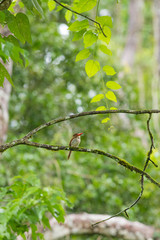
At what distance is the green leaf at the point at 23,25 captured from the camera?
39.0 inches

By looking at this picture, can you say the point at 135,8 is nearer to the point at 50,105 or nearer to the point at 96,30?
the point at 50,105

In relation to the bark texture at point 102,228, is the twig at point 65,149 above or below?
above

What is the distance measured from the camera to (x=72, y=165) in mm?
4711

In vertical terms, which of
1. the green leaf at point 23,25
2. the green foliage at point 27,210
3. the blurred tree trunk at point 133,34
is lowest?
the green foliage at point 27,210

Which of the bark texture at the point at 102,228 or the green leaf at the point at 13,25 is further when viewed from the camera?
the bark texture at the point at 102,228

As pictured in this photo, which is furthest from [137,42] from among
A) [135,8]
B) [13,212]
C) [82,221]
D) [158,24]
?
[13,212]

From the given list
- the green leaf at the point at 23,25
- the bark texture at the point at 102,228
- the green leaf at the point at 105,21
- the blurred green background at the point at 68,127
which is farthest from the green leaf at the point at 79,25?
the blurred green background at the point at 68,127

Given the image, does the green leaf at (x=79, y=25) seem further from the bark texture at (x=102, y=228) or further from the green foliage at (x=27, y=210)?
the bark texture at (x=102, y=228)

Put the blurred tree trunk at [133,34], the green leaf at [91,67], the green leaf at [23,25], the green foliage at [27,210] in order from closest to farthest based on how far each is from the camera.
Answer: the green leaf at [23,25]
the green leaf at [91,67]
the green foliage at [27,210]
the blurred tree trunk at [133,34]

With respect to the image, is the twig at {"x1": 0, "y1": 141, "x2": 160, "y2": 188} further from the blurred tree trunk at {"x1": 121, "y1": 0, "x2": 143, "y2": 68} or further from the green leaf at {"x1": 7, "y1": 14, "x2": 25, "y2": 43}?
the blurred tree trunk at {"x1": 121, "y1": 0, "x2": 143, "y2": 68}

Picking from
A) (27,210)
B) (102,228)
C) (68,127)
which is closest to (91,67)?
(27,210)

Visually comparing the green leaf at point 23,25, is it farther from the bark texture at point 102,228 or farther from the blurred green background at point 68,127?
the blurred green background at point 68,127

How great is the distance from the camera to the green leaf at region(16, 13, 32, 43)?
991mm

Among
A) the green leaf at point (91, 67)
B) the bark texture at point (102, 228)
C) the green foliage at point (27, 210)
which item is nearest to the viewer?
the green leaf at point (91, 67)
